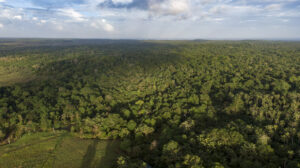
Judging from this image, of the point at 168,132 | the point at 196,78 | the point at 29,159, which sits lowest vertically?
the point at 29,159

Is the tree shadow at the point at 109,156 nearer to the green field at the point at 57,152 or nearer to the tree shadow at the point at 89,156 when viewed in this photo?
the green field at the point at 57,152

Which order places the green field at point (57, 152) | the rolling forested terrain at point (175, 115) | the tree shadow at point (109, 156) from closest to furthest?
the rolling forested terrain at point (175, 115)
the tree shadow at point (109, 156)
the green field at point (57, 152)

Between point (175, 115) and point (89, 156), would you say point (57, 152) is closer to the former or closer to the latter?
point (89, 156)

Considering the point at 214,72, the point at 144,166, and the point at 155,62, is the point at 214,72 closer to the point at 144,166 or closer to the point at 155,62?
the point at 155,62

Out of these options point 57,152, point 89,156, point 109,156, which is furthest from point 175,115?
point 57,152

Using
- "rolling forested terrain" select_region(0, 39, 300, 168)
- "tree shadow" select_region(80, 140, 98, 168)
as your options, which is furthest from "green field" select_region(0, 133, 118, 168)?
"rolling forested terrain" select_region(0, 39, 300, 168)

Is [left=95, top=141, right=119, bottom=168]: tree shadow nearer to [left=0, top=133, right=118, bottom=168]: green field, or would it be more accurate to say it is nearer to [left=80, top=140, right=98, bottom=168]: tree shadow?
[left=0, top=133, right=118, bottom=168]: green field

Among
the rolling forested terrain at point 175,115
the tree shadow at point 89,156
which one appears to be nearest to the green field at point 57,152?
the tree shadow at point 89,156

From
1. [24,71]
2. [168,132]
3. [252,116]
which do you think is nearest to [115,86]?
[168,132]
